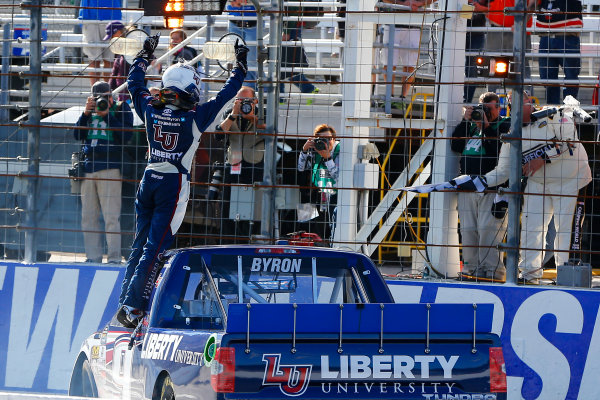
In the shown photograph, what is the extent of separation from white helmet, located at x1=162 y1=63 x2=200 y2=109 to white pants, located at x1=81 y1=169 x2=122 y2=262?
8.04ft

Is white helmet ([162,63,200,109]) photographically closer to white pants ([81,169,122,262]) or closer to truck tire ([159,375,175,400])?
truck tire ([159,375,175,400])

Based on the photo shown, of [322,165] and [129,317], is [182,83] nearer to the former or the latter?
[129,317]

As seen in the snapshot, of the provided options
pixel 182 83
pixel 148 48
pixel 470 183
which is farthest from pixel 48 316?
pixel 470 183

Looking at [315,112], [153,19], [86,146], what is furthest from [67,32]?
[86,146]

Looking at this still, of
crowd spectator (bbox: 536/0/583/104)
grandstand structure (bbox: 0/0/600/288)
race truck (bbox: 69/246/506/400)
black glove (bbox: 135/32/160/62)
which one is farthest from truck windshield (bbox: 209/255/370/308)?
crowd spectator (bbox: 536/0/583/104)

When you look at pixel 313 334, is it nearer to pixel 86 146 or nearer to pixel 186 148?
pixel 186 148

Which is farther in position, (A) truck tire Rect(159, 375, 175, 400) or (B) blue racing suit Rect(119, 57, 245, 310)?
(B) blue racing suit Rect(119, 57, 245, 310)

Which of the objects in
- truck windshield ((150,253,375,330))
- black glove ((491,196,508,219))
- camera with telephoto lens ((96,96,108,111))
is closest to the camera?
truck windshield ((150,253,375,330))

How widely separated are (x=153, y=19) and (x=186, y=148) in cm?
763

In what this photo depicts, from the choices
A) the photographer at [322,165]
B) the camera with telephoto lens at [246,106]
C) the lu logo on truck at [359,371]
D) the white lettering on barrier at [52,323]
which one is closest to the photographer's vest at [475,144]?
the photographer at [322,165]

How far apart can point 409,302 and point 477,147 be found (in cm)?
172

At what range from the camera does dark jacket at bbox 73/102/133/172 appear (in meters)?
10.7

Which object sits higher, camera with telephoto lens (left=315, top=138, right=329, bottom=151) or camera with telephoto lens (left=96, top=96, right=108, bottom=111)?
camera with telephoto lens (left=96, top=96, right=108, bottom=111)

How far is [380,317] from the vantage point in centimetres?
593
